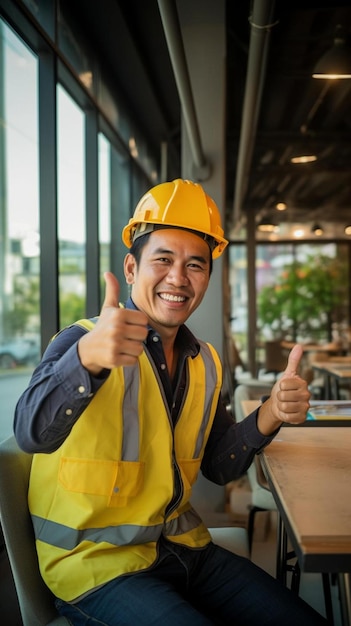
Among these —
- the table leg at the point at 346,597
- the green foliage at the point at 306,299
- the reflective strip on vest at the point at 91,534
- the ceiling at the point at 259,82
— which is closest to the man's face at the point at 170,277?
the reflective strip on vest at the point at 91,534

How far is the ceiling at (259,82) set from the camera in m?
3.97

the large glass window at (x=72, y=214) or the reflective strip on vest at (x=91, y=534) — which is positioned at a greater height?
the large glass window at (x=72, y=214)

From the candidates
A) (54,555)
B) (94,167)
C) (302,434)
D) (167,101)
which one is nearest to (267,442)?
(302,434)

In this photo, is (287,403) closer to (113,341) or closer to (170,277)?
(170,277)

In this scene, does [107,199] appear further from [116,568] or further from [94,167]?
[116,568]

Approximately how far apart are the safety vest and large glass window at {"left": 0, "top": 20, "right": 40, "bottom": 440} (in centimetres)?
197

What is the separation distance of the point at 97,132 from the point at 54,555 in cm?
383

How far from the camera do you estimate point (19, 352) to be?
155 inches

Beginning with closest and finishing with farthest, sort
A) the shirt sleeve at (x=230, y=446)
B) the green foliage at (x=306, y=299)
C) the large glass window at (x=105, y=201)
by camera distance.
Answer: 1. the shirt sleeve at (x=230, y=446)
2. the large glass window at (x=105, y=201)
3. the green foliage at (x=306, y=299)

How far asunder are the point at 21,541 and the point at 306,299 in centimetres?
1275

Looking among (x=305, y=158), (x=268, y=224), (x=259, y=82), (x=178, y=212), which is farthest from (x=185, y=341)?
(x=268, y=224)

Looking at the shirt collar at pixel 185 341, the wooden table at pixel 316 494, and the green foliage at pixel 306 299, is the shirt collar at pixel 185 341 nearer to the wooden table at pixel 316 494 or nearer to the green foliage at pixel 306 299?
the wooden table at pixel 316 494

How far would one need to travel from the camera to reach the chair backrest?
128cm

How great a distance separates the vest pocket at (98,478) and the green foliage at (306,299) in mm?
12518
